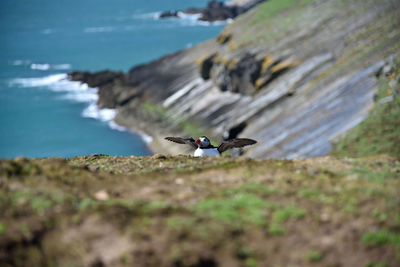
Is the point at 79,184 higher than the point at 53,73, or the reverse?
the point at 53,73

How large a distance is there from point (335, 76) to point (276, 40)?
52.1ft

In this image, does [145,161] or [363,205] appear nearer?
[363,205]

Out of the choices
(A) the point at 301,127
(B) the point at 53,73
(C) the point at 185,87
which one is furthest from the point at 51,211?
(B) the point at 53,73

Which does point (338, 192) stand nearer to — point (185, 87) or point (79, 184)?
point (79, 184)

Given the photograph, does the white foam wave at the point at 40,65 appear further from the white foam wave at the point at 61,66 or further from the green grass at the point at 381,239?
the green grass at the point at 381,239

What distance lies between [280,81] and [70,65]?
75.7 m

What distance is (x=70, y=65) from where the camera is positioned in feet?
388

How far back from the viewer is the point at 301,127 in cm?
4691

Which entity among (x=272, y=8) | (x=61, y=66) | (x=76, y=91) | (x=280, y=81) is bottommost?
(x=280, y=81)

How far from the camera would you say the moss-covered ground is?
9.55 meters

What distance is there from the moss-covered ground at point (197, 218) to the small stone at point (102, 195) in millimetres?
30

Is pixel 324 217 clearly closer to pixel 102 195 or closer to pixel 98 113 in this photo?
pixel 102 195

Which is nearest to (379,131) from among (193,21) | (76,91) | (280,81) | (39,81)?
(280,81)

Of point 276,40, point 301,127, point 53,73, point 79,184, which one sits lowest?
point 301,127
